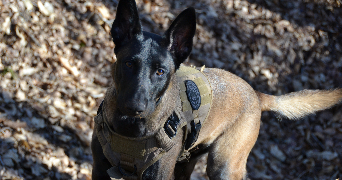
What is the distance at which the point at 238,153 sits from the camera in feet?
12.0

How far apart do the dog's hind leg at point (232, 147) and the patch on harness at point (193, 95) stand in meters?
0.66

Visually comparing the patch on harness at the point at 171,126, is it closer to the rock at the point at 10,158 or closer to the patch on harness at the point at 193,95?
the patch on harness at the point at 193,95

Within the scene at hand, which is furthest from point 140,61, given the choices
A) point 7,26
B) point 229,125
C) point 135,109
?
point 7,26

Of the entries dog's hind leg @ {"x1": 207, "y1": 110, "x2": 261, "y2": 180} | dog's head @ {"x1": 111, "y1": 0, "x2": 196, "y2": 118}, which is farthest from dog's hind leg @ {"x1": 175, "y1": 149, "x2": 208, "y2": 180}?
dog's head @ {"x1": 111, "y1": 0, "x2": 196, "y2": 118}

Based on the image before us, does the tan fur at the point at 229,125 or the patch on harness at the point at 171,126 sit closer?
the patch on harness at the point at 171,126

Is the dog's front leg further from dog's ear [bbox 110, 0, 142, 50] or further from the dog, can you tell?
dog's ear [bbox 110, 0, 142, 50]

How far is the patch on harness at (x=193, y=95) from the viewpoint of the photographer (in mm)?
3188

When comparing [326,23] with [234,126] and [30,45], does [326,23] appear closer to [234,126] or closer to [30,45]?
[234,126]

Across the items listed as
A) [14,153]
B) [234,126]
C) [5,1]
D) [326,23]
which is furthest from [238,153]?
[326,23]

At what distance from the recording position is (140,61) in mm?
2578

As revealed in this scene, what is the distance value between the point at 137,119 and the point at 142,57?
1.84 ft

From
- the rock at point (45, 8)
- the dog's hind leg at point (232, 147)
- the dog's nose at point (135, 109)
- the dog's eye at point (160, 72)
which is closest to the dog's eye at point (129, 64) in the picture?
the dog's eye at point (160, 72)

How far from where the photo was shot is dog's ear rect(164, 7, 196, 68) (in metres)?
2.81

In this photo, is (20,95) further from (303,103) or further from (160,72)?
(303,103)
